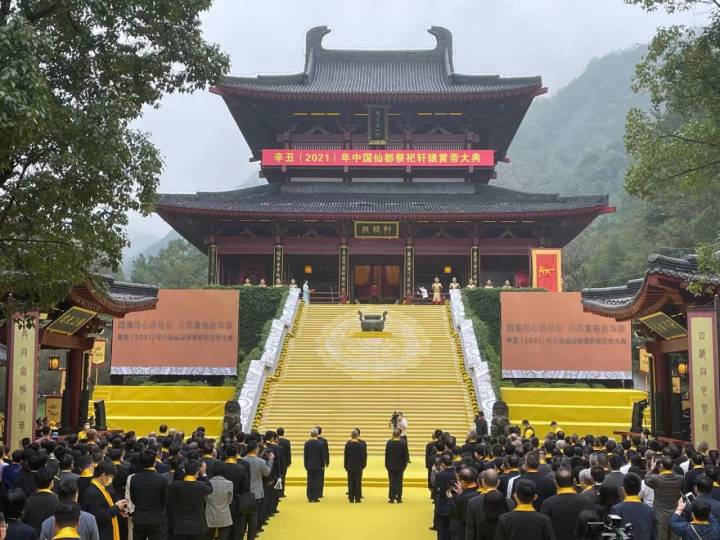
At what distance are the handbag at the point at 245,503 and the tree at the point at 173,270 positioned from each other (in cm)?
4754

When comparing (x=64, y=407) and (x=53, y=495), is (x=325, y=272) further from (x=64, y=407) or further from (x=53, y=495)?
(x=53, y=495)

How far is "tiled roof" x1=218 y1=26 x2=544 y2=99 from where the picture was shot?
33.8 meters

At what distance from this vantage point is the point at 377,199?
110 feet

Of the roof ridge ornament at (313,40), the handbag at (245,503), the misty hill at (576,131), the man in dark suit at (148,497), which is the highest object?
the misty hill at (576,131)

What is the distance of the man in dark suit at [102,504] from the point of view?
7.09 metres

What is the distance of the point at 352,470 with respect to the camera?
13.4 metres

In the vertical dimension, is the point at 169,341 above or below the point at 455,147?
below

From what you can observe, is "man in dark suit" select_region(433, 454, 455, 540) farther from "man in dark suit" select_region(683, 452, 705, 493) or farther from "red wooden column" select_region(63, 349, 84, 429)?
"red wooden column" select_region(63, 349, 84, 429)

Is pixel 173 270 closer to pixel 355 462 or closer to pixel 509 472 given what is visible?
pixel 355 462

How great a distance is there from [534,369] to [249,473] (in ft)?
57.5

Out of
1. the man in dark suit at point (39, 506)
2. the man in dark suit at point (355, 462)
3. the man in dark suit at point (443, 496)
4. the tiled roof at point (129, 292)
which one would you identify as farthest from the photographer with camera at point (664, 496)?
the tiled roof at point (129, 292)

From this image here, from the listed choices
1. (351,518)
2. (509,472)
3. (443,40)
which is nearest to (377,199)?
(443,40)

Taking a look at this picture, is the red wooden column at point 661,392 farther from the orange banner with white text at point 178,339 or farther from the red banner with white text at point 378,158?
the red banner with white text at point 378,158

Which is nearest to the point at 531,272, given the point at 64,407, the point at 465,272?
the point at 465,272
